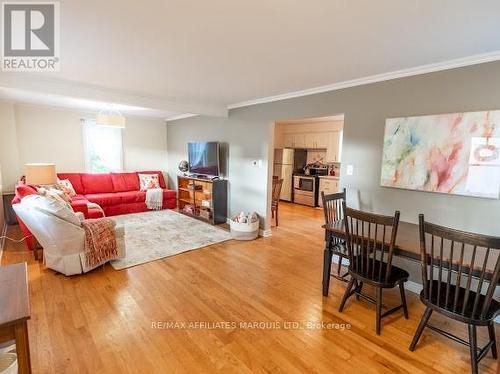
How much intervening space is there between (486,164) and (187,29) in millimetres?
2739

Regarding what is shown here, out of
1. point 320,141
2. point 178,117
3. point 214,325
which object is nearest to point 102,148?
point 178,117

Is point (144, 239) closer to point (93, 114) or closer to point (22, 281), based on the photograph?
point (22, 281)

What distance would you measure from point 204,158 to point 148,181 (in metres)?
1.84

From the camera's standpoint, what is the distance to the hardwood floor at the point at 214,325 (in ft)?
5.79

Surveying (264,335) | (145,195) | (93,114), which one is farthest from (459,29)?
(93,114)

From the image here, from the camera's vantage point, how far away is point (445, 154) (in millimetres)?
2469

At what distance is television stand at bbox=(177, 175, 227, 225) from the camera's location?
16.3ft

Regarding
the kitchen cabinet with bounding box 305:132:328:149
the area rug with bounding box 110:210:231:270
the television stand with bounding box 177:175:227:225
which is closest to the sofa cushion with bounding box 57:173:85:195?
the area rug with bounding box 110:210:231:270

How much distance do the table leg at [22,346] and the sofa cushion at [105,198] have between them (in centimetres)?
455

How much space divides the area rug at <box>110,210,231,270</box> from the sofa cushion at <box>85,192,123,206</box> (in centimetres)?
35

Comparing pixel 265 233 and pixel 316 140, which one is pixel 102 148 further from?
pixel 316 140

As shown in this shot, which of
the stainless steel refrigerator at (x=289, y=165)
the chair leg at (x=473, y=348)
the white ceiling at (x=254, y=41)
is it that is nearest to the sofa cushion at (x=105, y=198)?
the white ceiling at (x=254, y=41)

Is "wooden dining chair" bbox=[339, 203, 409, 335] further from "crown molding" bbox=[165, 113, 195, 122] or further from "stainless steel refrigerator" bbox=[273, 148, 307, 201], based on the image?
"stainless steel refrigerator" bbox=[273, 148, 307, 201]

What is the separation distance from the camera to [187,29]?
72.9 inches
